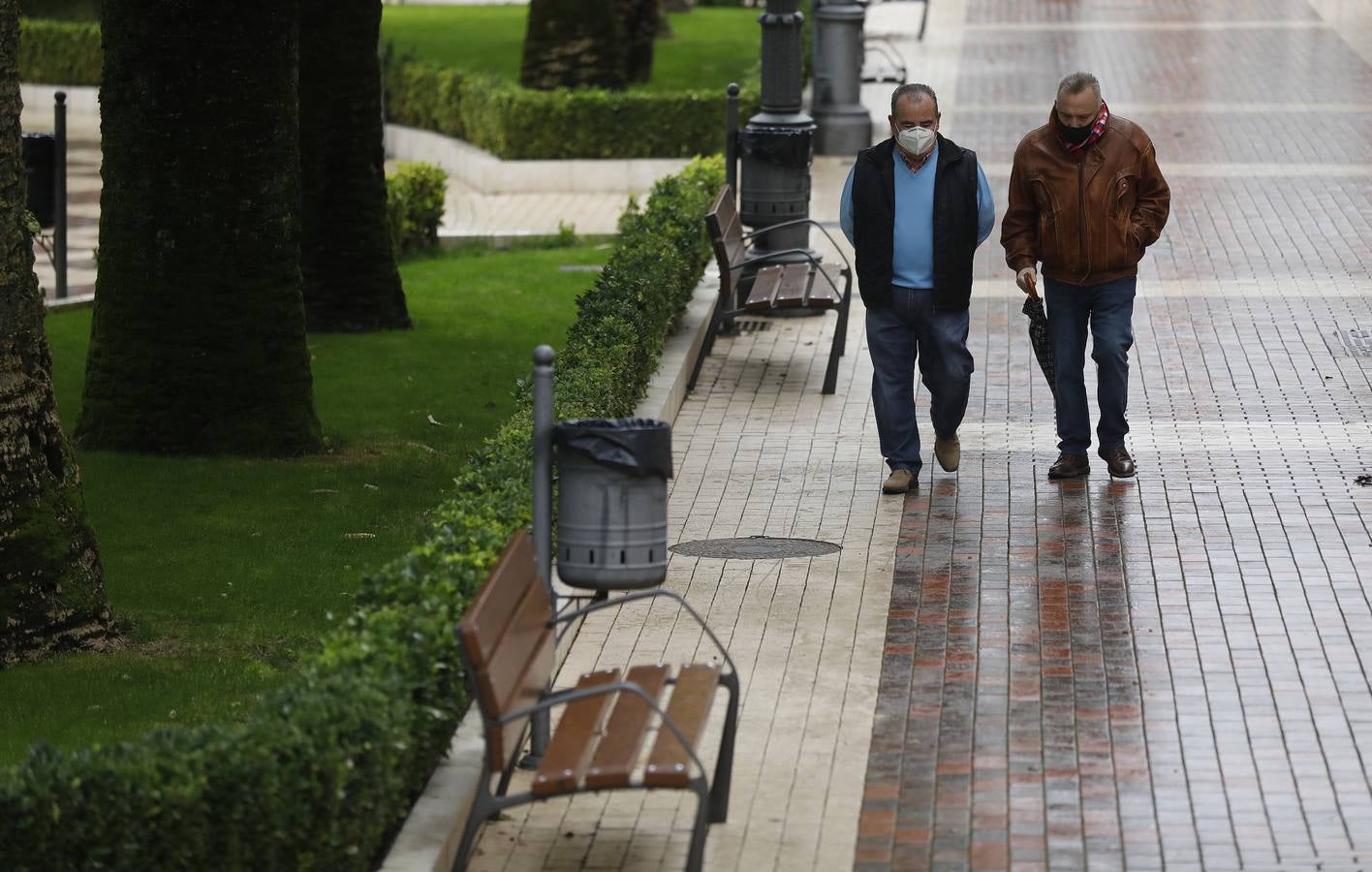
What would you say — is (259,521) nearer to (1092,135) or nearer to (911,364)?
(911,364)

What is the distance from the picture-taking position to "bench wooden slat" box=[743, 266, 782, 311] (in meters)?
12.1

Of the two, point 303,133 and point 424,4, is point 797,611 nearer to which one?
point 303,133

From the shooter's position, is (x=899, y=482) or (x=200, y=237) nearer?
(x=899, y=482)

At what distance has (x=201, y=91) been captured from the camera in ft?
33.6

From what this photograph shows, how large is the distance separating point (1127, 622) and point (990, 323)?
6.00 meters

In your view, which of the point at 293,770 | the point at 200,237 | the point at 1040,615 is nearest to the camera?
the point at 293,770

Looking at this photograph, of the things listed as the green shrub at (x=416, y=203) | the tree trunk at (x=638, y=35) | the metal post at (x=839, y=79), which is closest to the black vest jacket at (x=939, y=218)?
the green shrub at (x=416, y=203)

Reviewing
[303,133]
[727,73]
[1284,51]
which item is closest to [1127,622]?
[303,133]

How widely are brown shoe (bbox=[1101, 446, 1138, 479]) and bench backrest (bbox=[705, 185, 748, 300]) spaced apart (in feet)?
9.91

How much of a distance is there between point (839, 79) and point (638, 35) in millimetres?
5907

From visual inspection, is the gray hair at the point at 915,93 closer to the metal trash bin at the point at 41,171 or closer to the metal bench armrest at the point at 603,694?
the metal bench armrest at the point at 603,694

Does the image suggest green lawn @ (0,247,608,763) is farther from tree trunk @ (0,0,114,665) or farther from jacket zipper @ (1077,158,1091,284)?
jacket zipper @ (1077,158,1091,284)

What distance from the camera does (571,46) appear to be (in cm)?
2522

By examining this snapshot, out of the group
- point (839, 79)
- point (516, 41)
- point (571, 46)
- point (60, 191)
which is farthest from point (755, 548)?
point (516, 41)
